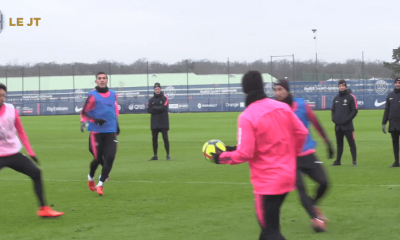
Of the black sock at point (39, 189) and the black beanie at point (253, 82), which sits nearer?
the black beanie at point (253, 82)

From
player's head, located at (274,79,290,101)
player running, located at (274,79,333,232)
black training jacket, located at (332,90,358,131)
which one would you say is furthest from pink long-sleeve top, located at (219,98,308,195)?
black training jacket, located at (332,90,358,131)

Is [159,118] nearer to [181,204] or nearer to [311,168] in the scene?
[181,204]

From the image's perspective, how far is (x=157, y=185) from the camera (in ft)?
37.3

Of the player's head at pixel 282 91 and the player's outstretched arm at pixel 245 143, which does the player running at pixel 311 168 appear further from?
the player's outstretched arm at pixel 245 143

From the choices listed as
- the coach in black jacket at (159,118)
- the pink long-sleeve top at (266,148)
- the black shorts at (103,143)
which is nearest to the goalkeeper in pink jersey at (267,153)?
the pink long-sleeve top at (266,148)

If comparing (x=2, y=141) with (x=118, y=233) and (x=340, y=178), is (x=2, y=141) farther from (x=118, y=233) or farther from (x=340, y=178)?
(x=340, y=178)

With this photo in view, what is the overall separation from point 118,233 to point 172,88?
5616 cm

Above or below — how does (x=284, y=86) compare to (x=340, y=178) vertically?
above

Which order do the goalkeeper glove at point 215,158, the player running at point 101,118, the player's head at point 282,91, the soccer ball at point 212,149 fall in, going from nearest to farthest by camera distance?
the goalkeeper glove at point 215,158
the soccer ball at point 212,149
the player's head at point 282,91
the player running at point 101,118

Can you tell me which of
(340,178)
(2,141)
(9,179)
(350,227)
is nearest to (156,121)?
(9,179)

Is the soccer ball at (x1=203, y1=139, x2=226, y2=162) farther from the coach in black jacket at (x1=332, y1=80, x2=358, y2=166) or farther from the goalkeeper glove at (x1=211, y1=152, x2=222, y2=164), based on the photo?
the coach in black jacket at (x1=332, y1=80, x2=358, y2=166)

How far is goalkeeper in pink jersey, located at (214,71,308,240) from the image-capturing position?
4.87 m

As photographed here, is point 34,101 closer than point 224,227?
No

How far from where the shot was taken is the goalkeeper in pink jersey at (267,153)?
487 centimetres
